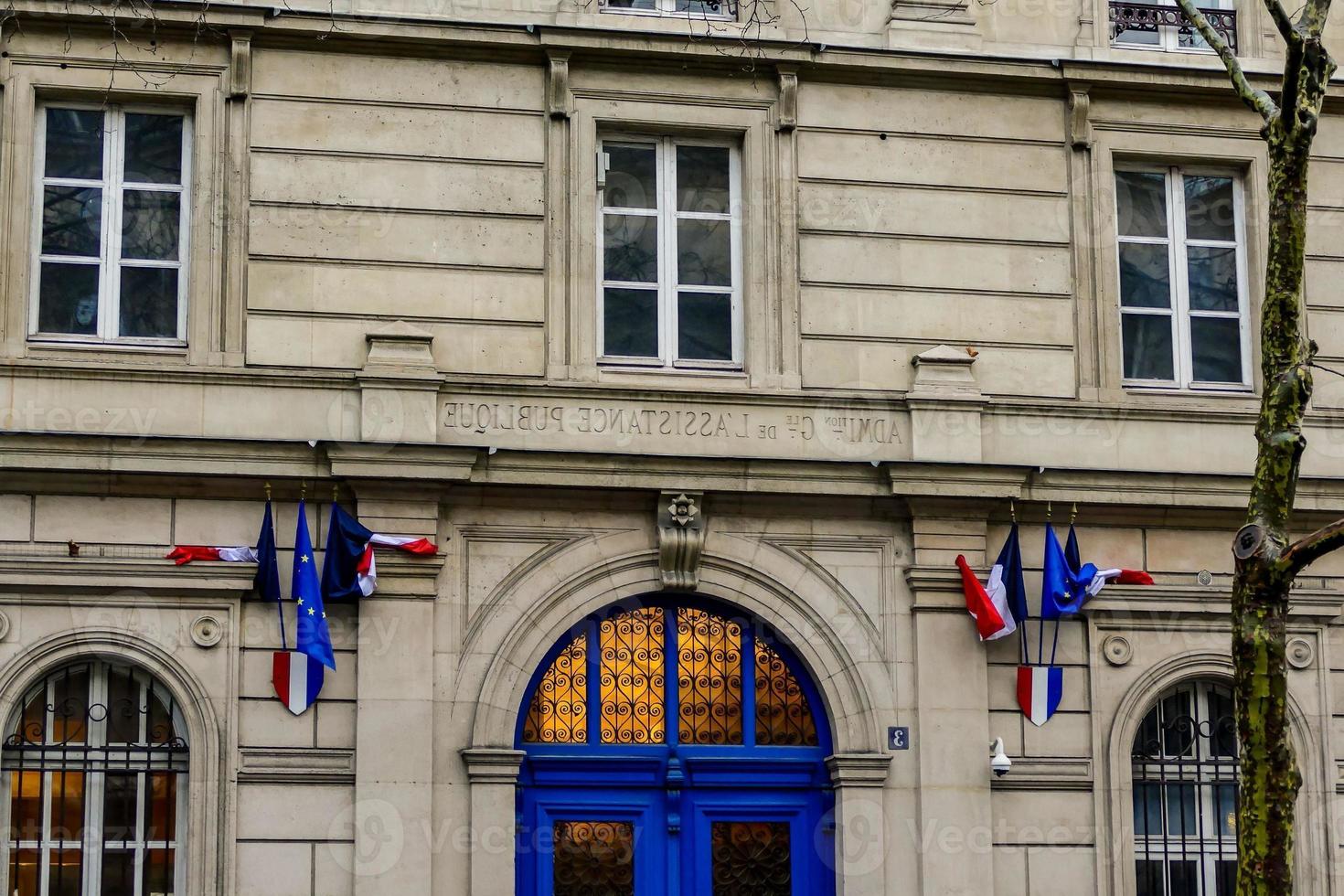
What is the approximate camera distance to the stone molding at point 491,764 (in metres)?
16.4

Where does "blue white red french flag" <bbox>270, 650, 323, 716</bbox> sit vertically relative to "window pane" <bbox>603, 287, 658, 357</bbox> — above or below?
below

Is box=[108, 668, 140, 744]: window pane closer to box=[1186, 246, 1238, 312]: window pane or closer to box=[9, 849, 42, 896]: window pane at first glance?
box=[9, 849, 42, 896]: window pane

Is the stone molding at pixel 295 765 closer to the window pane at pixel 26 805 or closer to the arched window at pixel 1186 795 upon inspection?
the window pane at pixel 26 805

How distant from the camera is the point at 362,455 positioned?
16531 millimetres

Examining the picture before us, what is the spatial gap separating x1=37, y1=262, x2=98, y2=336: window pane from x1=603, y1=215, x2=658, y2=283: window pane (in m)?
4.17

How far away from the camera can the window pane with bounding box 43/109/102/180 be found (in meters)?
17.2

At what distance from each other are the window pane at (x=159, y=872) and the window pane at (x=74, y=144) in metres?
5.41

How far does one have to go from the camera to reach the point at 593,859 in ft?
55.8

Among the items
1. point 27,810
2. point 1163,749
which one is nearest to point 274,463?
point 27,810

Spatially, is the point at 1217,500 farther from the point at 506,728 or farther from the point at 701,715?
the point at 506,728

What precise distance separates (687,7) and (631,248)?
2.21 metres

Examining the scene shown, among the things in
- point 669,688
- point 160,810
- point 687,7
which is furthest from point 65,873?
point 687,7

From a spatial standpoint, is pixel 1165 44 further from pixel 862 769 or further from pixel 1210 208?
pixel 862 769

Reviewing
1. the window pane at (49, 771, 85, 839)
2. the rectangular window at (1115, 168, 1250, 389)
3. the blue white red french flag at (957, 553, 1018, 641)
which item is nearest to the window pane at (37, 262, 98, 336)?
the window pane at (49, 771, 85, 839)
